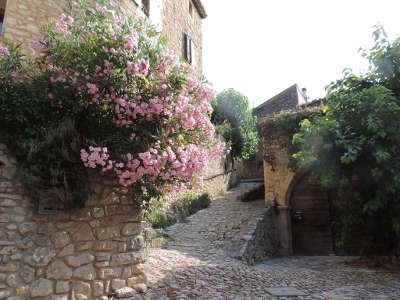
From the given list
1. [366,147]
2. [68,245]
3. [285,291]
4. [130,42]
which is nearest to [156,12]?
[130,42]

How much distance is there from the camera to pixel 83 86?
4180 mm

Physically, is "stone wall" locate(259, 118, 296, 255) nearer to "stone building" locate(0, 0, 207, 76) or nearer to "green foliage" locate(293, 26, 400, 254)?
"green foliage" locate(293, 26, 400, 254)

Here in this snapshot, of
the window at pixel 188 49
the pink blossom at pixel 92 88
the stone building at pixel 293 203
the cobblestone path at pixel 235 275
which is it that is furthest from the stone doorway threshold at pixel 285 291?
the window at pixel 188 49

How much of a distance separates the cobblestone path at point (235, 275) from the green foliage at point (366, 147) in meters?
0.95

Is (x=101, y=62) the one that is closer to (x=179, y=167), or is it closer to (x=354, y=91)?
(x=179, y=167)

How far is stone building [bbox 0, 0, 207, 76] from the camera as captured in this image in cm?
610

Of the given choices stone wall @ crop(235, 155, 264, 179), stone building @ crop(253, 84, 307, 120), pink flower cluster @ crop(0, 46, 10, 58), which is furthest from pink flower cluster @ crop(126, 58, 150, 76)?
stone wall @ crop(235, 155, 264, 179)

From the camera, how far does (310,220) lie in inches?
328

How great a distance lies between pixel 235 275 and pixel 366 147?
3.38 meters

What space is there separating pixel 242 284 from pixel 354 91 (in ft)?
14.8

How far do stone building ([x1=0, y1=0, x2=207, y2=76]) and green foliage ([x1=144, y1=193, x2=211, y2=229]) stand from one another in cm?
458

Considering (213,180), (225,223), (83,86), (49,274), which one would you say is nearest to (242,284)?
(49,274)

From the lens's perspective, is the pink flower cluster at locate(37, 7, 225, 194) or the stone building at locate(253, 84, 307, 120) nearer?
the pink flower cluster at locate(37, 7, 225, 194)

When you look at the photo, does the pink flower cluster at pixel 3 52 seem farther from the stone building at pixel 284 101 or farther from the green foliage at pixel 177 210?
the stone building at pixel 284 101
